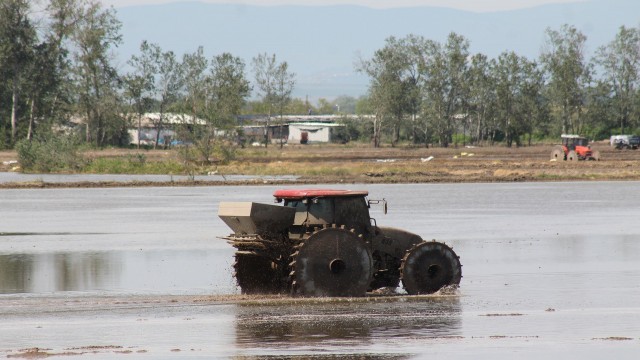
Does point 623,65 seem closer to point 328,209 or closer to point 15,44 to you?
point 15,44

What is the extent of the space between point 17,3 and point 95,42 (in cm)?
1042

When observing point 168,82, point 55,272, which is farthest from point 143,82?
point 55,272

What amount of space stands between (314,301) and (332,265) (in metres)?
0.77

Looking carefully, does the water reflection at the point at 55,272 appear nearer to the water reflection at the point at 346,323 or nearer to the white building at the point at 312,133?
the water reflection at the point at 346,323

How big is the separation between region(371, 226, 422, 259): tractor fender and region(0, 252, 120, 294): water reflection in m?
6.76

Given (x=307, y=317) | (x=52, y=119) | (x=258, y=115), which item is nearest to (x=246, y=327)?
(x=307, y=317)

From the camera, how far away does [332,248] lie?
1989cm

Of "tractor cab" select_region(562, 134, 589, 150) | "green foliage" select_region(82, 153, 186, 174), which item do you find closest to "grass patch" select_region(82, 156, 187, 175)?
"green foliage" select_region(82, 153, 186, 174)

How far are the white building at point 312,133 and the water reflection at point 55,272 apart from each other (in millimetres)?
122812

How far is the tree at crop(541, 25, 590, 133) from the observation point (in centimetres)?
13812

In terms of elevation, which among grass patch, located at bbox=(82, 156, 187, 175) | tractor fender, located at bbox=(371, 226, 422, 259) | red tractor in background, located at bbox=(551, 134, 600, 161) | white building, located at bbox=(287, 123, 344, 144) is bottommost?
grass patch, located at bbox=(82, 156, 187, 175)

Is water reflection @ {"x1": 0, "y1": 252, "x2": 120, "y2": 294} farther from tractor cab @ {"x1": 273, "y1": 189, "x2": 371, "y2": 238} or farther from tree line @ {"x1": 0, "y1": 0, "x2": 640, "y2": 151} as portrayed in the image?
tree line @ {"x1": 0, "y1": 0, "x2": 640, "y2": 151}

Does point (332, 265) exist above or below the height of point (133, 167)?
above

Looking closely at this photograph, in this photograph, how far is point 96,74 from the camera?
123250mm
